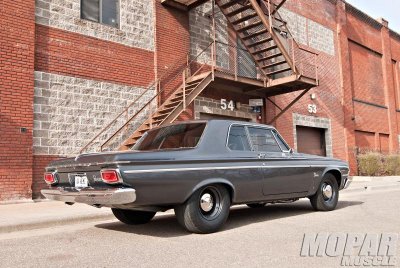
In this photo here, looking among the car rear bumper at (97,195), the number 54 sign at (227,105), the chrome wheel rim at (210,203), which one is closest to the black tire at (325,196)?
the chrome wheel rim at (210,203)

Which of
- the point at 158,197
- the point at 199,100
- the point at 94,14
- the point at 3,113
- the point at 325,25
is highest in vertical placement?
the point at 325,25

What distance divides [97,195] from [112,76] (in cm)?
765

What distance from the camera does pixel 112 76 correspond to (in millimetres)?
12273

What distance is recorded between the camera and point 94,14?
482 inches

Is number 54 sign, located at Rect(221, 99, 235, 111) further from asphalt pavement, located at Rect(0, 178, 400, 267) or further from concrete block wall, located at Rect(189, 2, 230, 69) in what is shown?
asphalt pavement, located at Rect(0, 178, 400, 267)

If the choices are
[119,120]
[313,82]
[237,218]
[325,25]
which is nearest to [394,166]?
[325,25]

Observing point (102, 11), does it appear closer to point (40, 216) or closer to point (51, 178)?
point (40, 216)

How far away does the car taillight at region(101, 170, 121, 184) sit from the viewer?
5023 millimetres

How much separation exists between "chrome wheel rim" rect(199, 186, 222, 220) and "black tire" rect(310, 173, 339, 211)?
2659mm

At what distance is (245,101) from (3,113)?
350 inches

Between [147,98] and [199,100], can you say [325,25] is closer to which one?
[199,100]

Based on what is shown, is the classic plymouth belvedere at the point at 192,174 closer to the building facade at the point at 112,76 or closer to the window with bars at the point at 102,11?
the building facade at the point at 112,76

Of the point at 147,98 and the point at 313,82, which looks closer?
the point at 147,98

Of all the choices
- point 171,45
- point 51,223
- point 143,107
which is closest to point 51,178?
point 51,223
